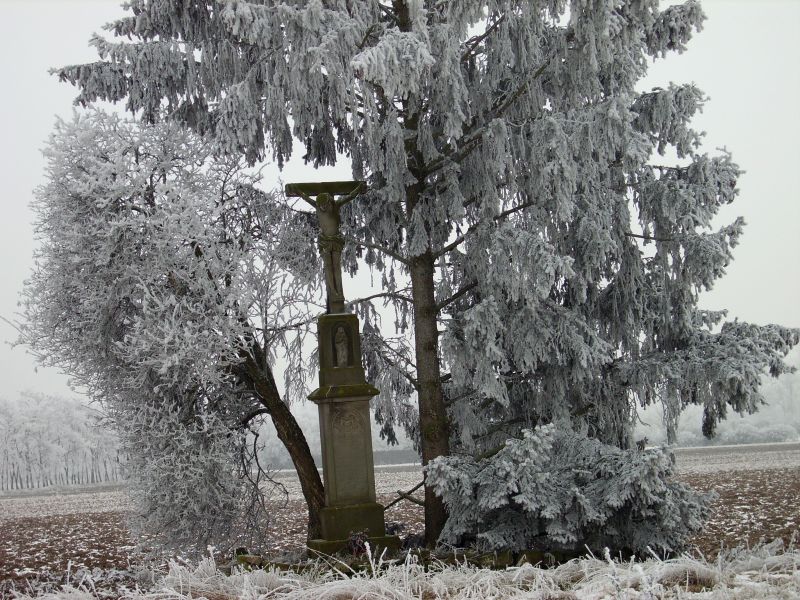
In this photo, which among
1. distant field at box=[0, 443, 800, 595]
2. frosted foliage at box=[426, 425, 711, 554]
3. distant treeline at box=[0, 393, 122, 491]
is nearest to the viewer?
frosted foliage at box=[426, 425, 711, 554]

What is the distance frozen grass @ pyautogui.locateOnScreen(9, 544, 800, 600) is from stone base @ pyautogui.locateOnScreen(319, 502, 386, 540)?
3005 mm

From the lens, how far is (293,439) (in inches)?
385

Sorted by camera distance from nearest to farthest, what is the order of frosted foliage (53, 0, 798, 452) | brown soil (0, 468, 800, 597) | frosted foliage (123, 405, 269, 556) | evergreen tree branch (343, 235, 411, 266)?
frosted foliage (53, 0, 798, 452), frosted foliage (123, 405, 269, 556), evergreen tree branch (343, 235, 411, 266), brown soil (0, 468, 800, 597)

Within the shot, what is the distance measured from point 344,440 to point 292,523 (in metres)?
7.52

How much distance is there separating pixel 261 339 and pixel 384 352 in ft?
5.13

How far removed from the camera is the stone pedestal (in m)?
7.99

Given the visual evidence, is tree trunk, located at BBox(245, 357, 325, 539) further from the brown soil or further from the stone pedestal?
the stone pedestal

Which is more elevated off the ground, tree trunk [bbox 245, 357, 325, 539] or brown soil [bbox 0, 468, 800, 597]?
tree trunk [bbox 245, 357, 325, 539]

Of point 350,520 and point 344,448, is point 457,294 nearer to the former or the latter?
point 344,448

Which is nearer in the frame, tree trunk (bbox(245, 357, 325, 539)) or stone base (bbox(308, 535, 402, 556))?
stone base (bbox(308, 535, 402, 556))

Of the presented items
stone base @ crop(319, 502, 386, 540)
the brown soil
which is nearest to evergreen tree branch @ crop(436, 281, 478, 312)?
stone base @ crop(319, 502, 386, 540)

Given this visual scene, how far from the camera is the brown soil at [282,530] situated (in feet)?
31.6

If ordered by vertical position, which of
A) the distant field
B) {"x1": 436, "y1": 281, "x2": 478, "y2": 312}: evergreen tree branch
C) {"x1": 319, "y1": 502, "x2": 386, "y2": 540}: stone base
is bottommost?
the distant field

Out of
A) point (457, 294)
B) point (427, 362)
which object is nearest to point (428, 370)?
point (427, 362)
